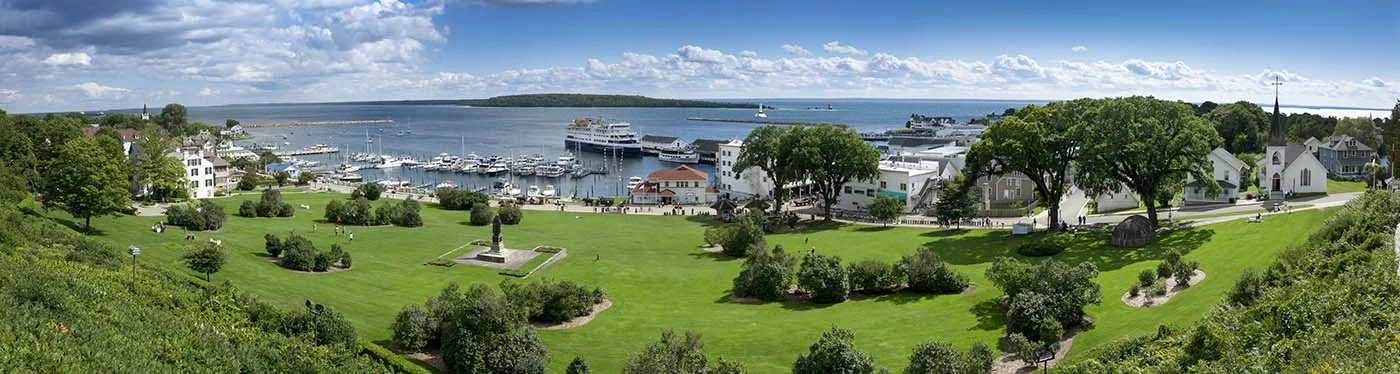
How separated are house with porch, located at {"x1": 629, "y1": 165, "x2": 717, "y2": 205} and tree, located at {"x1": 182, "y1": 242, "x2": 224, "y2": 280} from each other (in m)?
49.0

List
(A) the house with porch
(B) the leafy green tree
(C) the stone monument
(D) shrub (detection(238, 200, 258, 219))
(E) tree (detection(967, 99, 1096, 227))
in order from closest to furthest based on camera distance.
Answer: (B) the leafy green tree, (C) the stone monument, (E) tree (detection(967, 99, 1096, 227)), (D) shrub (detection(238, 200, 258, 219)), (A) the house with porch

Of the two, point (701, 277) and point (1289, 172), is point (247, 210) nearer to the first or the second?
point (701, 277)

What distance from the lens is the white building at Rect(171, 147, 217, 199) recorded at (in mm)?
76000

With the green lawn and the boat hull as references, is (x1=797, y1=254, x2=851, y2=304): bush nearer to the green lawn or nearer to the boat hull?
the green lawn

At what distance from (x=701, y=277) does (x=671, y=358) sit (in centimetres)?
2037

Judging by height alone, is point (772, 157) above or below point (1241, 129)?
below

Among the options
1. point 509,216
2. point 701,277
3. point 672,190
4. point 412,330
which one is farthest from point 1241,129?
point 412,330

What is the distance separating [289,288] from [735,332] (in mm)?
20579

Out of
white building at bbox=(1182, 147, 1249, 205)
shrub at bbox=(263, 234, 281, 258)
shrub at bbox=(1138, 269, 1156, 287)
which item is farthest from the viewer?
white building at bbox=(1182, 147, 1249, 205)

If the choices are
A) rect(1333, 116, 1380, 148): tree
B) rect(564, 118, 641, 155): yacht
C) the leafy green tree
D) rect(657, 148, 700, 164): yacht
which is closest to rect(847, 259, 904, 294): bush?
the leafy green tree

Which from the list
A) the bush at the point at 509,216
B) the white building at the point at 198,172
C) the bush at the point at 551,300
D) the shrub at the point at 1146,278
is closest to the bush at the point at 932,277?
the shrub at the point at 1146,278

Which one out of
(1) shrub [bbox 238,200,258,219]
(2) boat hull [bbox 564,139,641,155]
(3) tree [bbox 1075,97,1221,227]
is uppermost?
(3) tree [bbox 1075,97,1221,227]

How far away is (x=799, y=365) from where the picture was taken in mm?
27391

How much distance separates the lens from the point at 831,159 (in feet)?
A: 232
